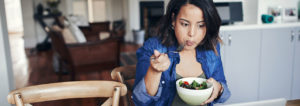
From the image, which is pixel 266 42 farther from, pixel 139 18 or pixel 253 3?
pixel 139 18

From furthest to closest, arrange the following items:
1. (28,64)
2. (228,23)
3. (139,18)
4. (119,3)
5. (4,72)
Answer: (119,3) < (139,18) < (28,64) < (228,23) < (4,72)

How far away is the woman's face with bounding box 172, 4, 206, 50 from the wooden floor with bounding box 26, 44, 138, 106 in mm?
1962

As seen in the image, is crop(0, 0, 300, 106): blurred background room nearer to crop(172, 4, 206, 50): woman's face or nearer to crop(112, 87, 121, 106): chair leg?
crop(112, 87, 121, 106): chair leg

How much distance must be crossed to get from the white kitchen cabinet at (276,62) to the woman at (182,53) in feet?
6.05

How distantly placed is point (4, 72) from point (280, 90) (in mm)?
2686

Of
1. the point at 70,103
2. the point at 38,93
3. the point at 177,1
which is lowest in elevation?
the point at 70,103

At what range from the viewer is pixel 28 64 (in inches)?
221

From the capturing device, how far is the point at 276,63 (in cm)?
A: 301

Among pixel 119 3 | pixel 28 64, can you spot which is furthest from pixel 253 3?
pixel 119 3

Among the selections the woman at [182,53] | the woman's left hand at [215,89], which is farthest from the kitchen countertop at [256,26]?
the woman's left hand at [215,89]

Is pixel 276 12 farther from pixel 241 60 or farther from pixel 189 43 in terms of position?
pixel 189 43

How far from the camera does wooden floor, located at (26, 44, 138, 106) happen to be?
344 centimetres

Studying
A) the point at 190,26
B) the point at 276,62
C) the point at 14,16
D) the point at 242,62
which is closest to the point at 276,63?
the point at 276,62

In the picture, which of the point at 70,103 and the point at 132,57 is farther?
the point at 132,57
